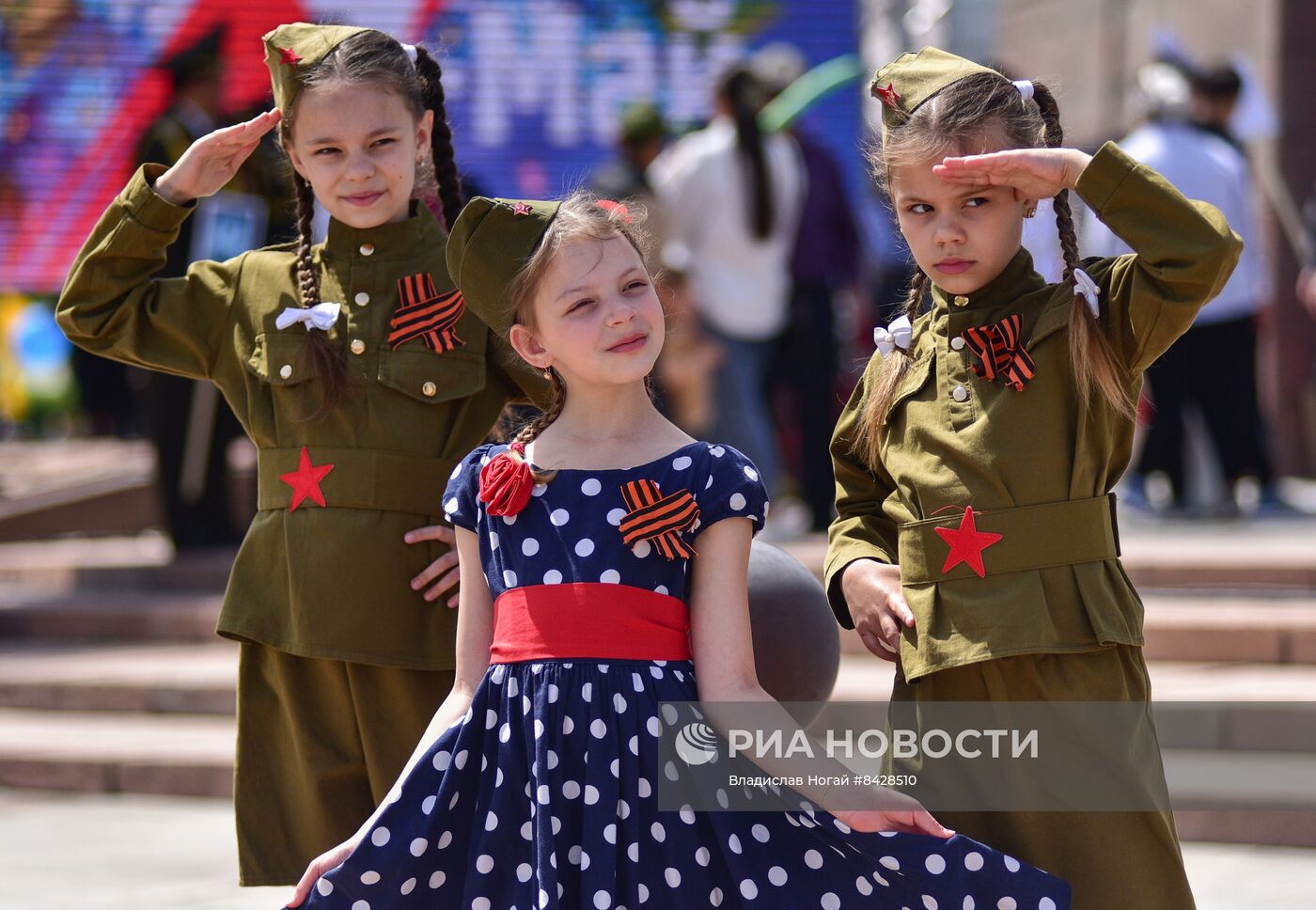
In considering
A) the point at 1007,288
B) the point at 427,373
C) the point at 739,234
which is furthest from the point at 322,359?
the point at 739,234

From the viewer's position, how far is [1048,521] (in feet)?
9.11

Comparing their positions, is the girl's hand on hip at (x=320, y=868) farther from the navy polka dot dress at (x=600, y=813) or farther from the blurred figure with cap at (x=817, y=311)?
the blurred figure with cap at (x=817, y=311)

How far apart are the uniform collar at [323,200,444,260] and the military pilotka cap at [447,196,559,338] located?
1.39ft

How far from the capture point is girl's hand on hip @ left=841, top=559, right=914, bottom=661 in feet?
9.50

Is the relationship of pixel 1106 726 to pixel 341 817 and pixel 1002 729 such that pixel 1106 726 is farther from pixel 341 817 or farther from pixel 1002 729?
pixel 341 817

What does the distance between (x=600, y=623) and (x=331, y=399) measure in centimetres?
83

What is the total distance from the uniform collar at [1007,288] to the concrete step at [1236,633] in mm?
2812

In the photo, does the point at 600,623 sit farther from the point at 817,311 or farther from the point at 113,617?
the point at 817,311

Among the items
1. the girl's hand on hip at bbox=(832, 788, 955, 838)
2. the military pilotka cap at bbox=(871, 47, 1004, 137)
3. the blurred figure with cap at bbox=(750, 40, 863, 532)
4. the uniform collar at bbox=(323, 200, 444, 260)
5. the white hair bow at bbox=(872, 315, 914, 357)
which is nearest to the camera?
the girl's hand on hip at bbox=(832, 788, 955, 838)

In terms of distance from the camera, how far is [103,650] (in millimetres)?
7012

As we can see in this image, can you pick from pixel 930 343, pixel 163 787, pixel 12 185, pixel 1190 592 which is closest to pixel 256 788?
pixel 930 343

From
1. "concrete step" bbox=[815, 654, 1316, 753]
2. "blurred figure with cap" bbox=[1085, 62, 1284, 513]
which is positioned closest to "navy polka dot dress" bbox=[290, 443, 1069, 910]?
"concrete step" bbox=[815, 654, 1316, 753]

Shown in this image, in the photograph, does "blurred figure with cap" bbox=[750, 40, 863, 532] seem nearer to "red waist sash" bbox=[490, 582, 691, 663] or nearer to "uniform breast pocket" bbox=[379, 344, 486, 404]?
"uniform breast pocket" bbox=[379, 344, 486, 404]

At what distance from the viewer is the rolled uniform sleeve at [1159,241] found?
2598mm
